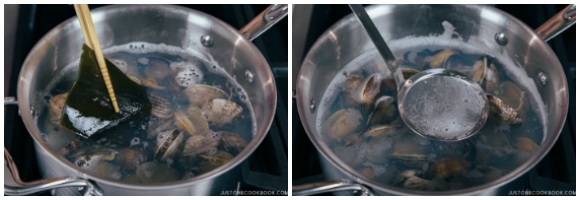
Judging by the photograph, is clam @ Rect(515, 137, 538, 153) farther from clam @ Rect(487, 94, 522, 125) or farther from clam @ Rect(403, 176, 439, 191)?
clam @ Rect(403, 176, 439, 191)

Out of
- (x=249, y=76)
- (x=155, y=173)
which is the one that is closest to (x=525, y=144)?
(x=249, y=76)

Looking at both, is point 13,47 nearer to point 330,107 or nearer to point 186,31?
point 186,31

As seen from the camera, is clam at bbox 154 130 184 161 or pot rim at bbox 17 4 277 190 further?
clam at bbox 154 130 184 161

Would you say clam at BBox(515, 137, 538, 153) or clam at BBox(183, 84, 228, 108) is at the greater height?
clam at BBox(183, 84, 228, 108)

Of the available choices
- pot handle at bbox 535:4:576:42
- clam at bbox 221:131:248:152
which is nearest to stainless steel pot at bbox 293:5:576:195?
pot handle at bbox 535:4:576:42

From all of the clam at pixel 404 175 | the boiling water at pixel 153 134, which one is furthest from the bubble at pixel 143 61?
the clam at pixel 404 175

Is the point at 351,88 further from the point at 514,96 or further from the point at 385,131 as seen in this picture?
the point at 514,96
